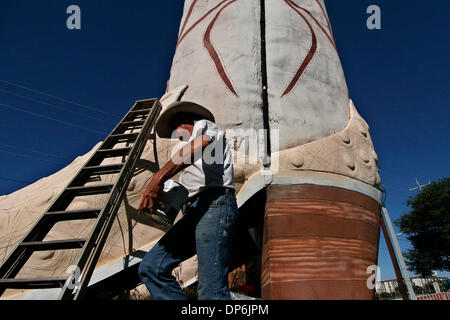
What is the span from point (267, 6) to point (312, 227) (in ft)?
11.3

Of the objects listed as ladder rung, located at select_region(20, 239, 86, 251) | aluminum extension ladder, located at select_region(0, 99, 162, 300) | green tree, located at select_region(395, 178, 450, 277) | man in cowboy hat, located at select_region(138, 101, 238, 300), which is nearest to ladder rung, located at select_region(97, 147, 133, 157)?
aluminum extension ladder, located at select_region(0, 99, 162, 300)

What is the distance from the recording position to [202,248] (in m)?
1.55

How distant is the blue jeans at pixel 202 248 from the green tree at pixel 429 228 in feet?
56.5

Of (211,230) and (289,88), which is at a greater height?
(289,88)

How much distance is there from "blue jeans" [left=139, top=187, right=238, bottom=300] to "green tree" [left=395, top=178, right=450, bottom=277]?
17.2 meters

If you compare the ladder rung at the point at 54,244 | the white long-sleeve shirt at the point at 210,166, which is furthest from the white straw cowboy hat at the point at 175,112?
the ladder rung at the point at 54,244

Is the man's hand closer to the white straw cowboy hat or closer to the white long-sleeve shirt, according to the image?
the white long-sleeve shirt

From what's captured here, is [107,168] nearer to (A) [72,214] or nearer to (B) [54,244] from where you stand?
(A) [72,214]

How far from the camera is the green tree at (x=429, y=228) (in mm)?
15391

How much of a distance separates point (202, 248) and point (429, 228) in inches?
749

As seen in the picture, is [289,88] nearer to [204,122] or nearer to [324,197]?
[324,197]

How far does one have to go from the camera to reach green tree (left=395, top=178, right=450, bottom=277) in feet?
50.5
